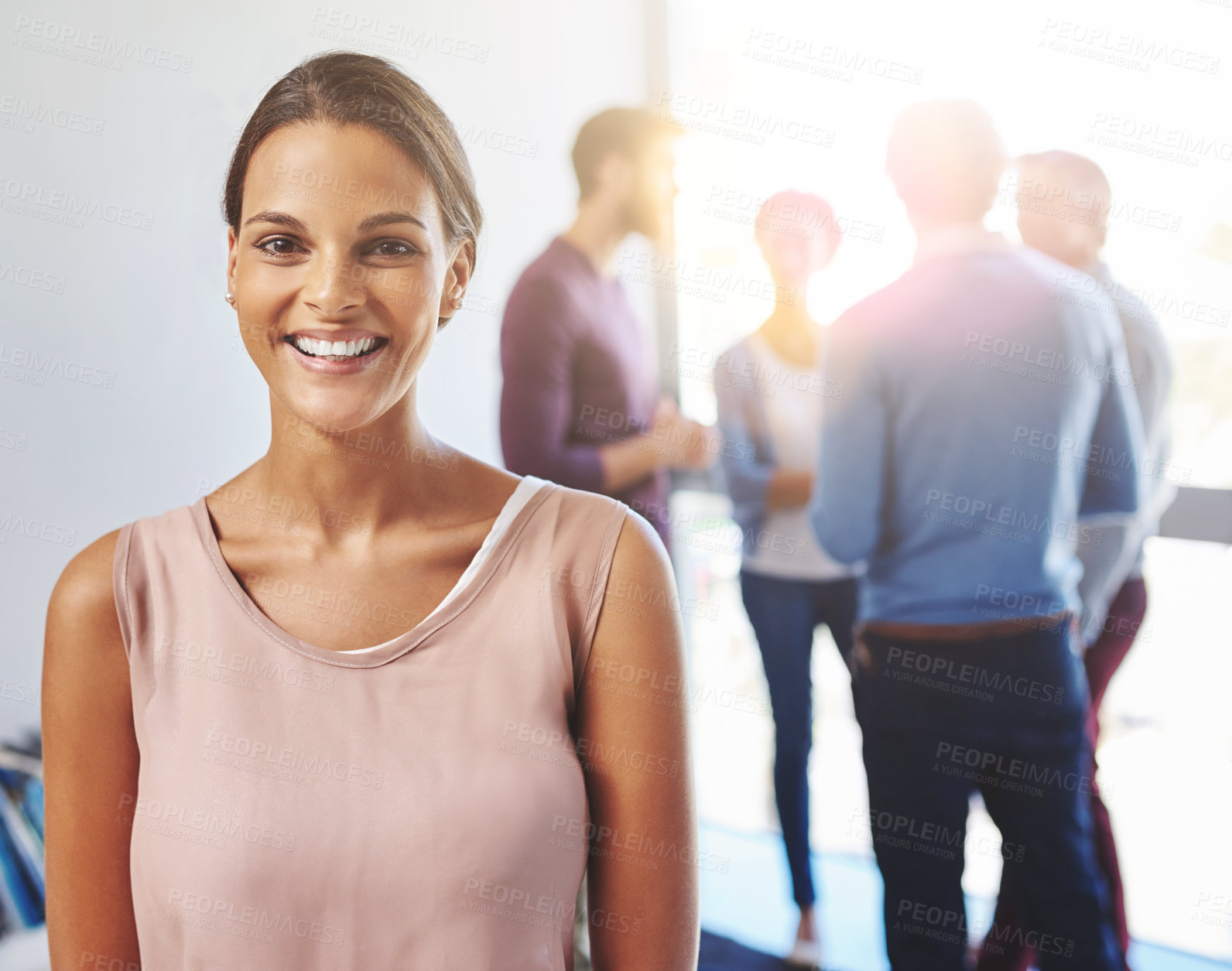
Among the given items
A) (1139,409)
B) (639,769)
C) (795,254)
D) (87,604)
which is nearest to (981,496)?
(1139,409)

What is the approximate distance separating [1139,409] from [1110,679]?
1.79 ft

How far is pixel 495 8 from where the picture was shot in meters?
2.68

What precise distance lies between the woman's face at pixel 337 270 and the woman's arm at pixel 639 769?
0.31 meters

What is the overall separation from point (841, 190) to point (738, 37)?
1.67 ft

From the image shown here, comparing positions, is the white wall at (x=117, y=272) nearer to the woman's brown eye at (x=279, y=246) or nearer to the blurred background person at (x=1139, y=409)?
the woman's brown eye at (x=279, y=246)

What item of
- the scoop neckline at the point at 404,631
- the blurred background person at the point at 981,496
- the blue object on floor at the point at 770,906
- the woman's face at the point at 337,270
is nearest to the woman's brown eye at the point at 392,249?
the woman's face at the point at 337,270

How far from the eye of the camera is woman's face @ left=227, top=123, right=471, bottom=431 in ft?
3.08

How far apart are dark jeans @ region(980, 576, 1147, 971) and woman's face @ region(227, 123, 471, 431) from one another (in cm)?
158

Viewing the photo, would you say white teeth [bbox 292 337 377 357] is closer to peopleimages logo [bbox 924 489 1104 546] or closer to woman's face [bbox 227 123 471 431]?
woman's face [bbox 227 123 471 431]

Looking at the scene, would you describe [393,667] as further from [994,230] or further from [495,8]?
[495,8]

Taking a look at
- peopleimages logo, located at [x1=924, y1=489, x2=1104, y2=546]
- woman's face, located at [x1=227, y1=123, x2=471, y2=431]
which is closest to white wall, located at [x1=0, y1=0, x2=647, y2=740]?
woman's face, located at [x1=227, y1=123, x2=471, y2=431]

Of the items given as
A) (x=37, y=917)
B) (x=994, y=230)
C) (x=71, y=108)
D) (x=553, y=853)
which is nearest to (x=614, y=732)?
(x=553, y=853)

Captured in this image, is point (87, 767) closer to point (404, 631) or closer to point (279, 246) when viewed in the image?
point (404, 631)

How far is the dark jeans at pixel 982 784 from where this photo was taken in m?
1.97
